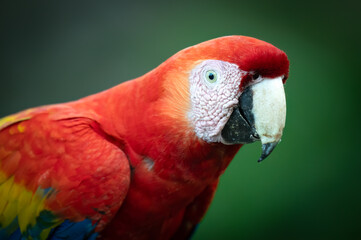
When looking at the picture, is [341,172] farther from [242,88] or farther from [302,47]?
[242,88]

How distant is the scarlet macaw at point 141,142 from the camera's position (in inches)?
32.3

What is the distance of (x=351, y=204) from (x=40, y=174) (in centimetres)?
191

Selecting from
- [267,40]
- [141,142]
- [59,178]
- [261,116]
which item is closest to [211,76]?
[261,116]

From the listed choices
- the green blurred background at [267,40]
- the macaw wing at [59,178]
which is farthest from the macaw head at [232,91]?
the green blurred background at [267,40]

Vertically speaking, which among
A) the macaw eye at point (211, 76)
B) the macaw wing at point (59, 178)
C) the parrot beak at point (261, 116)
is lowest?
the macaw wing at point (59, 178)

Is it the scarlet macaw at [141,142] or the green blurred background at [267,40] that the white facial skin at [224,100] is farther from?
the green blurred background at [267,40]

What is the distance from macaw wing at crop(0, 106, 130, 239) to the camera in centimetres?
87

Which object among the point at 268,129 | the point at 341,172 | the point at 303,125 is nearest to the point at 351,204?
the point at 341,172

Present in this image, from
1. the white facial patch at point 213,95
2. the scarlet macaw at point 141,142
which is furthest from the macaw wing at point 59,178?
the white facial patch at point 213,95

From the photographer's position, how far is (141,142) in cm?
92

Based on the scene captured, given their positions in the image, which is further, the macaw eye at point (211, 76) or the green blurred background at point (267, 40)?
the green blurred background at point (267, 40)

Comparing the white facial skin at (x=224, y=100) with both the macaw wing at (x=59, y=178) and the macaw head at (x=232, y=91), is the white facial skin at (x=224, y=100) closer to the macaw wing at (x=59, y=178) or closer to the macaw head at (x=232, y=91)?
the macaw head at (x=232, y=91)

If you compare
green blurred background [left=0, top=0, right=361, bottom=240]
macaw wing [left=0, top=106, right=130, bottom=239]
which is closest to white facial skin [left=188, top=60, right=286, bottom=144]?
macaw wing [left=0, top=106, right=130, bottom=239]

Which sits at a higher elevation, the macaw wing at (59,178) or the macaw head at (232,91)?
the macaw head at (232,91)
